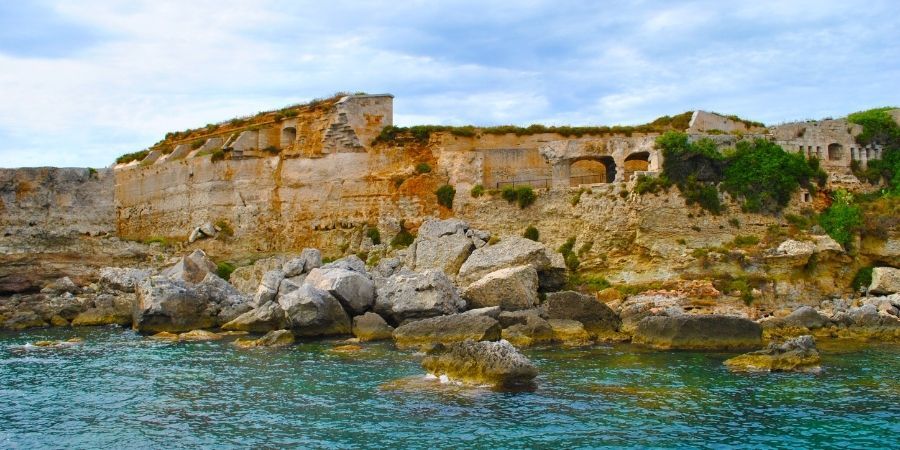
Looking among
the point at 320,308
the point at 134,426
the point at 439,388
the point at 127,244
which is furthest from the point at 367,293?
the point at 127,244

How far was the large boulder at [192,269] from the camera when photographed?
31273 mm

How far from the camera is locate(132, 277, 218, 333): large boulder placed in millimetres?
26547

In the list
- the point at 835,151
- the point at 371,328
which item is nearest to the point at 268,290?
the point at 371,328

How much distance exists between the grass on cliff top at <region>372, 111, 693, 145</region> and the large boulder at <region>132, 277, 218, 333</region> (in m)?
11.3

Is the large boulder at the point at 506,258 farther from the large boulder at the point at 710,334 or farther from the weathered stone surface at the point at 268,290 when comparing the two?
the large boulder at the point at 710,334

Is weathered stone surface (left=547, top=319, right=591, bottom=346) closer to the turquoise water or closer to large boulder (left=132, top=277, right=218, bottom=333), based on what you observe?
the turquoise water

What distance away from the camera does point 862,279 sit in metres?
27.4

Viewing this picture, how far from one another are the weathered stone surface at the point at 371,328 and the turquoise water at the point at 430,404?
9.91ft

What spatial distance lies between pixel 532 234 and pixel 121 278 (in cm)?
1559

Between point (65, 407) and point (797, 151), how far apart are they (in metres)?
24.9

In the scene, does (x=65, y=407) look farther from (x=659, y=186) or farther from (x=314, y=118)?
(x=314, y=118)

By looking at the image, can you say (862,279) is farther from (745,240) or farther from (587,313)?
(587,313)

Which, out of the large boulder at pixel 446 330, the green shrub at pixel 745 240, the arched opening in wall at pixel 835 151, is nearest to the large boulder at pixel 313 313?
the large boulder at pixel 446 330

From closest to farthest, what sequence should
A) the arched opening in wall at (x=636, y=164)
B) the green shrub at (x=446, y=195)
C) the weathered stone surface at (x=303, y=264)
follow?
the weathered stone surface at (x=303, y=264) < the arched opening in wall at (x=636, y=164) < the green shrub at (x=446, y=195)
